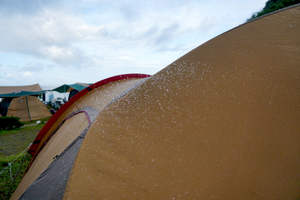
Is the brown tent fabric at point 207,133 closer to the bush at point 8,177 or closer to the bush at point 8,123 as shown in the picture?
the bush at point 8,177

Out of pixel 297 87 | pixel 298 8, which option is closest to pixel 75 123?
pixel 297 87

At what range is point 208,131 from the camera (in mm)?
1217

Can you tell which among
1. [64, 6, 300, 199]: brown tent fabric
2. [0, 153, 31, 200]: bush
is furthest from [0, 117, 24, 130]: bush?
[64, 6, 300, 199]: brown tent fabric

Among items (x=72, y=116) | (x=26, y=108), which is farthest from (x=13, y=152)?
(x=26, y=108)

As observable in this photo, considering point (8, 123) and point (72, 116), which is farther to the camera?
point (8, 123)

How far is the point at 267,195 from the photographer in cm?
119

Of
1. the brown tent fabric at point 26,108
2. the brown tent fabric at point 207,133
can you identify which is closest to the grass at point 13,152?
the brown tent fabric at point 26,108

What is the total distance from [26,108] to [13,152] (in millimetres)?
6070

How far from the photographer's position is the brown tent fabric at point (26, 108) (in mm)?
10359

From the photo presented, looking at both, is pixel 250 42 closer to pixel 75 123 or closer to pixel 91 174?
pixel 91 174

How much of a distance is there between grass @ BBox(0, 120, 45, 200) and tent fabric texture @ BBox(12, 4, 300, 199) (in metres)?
2.96

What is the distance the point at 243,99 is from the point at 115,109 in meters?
A: 0.88

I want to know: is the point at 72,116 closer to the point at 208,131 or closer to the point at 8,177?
the point at 208,131

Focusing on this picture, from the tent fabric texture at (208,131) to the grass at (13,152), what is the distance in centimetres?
296
